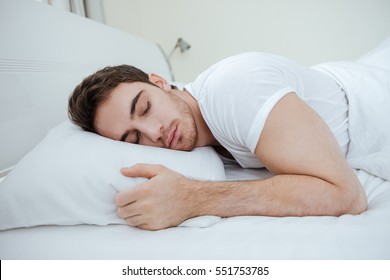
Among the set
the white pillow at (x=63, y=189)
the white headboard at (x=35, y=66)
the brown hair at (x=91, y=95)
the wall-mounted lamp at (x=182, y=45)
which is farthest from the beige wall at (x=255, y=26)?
the white pillow at (x=63, y=189)

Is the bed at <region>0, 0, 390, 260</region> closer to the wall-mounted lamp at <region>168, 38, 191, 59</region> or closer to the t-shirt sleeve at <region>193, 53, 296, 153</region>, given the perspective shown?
the t-shirt sleeve at <region>193, 53, 296, 153</region>

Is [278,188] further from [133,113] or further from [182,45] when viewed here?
[182,45]

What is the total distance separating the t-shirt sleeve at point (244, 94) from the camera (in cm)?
64

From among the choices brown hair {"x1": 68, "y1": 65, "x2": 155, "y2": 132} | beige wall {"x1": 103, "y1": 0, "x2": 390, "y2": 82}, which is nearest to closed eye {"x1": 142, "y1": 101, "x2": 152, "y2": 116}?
brown hair {"x1": 68, "y1": 65, "x2": 155, "y2": 132}

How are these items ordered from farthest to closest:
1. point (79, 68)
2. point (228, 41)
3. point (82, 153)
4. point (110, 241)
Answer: point (228, 41), point (79, 68), point (82, 153), point (110, 241)

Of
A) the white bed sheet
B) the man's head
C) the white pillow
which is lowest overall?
the white bed sheet

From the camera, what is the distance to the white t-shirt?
2.13 feet

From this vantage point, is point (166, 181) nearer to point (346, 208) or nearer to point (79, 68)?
point (346, 208)

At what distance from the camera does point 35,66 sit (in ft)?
3.05

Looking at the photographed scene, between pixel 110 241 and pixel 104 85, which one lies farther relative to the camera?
pixel 104 85

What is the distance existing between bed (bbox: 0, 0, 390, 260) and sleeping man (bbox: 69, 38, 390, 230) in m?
0.03

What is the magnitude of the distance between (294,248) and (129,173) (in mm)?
354

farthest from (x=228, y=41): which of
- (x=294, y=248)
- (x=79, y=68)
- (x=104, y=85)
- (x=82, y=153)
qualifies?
(x=294, y=248)
